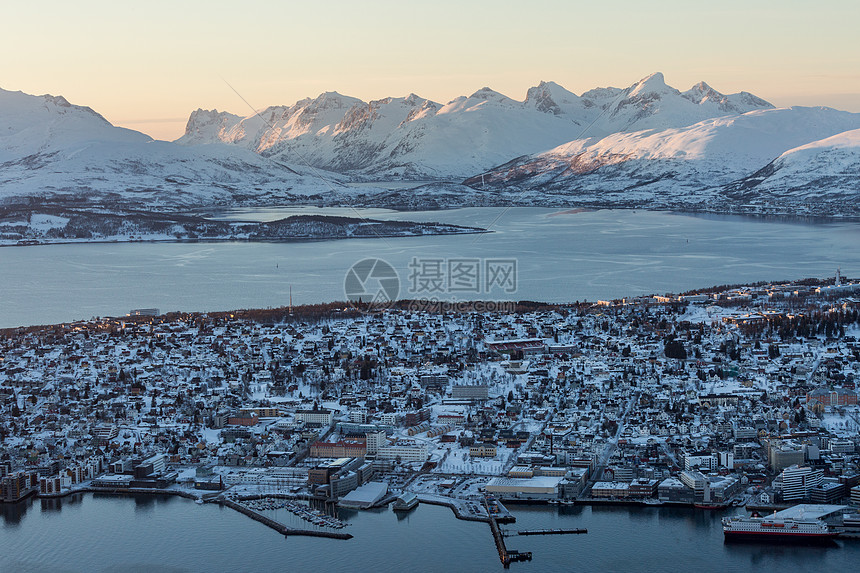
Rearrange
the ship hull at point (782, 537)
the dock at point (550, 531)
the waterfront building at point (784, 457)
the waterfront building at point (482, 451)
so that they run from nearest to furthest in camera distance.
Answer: the ship hull at point (782, 537) < the dock at point (550, 531) < the waterfront building at point (784, 457) < the waterfront building at point (482, 451)

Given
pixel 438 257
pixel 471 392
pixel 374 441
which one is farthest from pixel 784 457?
pixel 438 257

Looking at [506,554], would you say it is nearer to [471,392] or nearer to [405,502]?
[405,502]

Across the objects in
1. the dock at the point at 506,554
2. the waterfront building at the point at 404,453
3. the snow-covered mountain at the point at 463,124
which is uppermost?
the snow-covered mountain at the point at 463,124

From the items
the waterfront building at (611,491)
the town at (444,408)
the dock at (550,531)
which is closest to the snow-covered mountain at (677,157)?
the town at (444,408)

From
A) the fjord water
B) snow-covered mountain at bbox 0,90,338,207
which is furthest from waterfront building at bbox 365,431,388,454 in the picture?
snow-covered mountain at bbox 0,90,338,207

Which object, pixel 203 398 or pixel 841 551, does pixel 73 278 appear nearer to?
pixel 203 398

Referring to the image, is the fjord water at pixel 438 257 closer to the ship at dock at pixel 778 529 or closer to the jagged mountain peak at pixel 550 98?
the ship at dock at pixel 778 529
